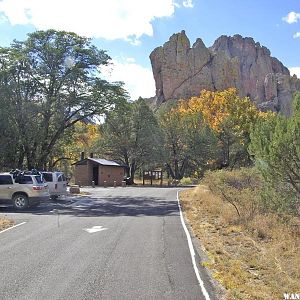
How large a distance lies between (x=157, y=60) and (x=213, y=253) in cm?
11319

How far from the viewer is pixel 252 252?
11375 millimetres

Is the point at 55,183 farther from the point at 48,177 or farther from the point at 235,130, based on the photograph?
the point at 235,130

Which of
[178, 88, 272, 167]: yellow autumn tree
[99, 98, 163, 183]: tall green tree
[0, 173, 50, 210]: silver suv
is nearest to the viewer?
[0, 173, 50, 210]: silver suv

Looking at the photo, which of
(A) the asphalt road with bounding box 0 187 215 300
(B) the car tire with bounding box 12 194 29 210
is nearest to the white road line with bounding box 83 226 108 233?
(A) the asphalt road with bounding box 0 187 215 300

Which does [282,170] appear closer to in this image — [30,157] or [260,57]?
[30,157]

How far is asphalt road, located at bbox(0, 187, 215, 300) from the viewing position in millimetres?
7547

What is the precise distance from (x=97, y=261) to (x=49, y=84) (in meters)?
27.6

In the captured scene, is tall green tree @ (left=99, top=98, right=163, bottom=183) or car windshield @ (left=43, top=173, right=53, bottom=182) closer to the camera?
car windshield @ (left=43, top=173, right=53, bottom=182)

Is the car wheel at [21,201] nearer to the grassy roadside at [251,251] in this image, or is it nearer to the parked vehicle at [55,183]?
the parked vehicle at [55,183]

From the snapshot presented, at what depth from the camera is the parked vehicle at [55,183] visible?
2809cm

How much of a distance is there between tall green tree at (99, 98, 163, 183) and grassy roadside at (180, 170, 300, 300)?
150 feet

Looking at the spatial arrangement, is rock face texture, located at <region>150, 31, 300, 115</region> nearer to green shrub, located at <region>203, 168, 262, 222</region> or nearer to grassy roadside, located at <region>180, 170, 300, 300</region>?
green shrub, located at <region>203, 168, 262, 222</region>

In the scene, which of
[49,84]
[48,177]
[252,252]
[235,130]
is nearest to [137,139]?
[235,130]

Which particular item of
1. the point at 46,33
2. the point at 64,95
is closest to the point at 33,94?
the point at 64,95
